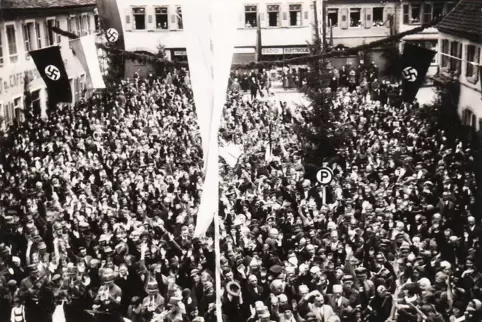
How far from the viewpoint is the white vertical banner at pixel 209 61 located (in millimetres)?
3834

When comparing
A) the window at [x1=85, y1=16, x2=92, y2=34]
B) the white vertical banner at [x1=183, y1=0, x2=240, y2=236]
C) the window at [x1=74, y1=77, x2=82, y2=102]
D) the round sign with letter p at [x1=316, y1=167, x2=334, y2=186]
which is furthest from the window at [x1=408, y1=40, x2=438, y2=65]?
the window at [x1=74, y1=77, x2=82, y2=102]

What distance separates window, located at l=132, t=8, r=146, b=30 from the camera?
4078 millimetres

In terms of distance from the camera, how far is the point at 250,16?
4.00 meters

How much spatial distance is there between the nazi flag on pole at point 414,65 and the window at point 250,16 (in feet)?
3.51

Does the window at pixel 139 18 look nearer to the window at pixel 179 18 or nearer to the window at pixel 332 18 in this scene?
the window at pixel 179 18

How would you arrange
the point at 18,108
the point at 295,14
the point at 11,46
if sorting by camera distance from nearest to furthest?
the point at 295,14, the point at 11,46, the point at 18,108

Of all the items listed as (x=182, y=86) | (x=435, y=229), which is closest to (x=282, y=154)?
(x=182, y=86)

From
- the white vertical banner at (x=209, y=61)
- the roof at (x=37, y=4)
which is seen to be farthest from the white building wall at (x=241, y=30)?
the roof at (x=37, y=4)

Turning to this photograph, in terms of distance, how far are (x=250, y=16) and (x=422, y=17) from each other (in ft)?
3.92

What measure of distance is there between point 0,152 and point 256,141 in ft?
6.60

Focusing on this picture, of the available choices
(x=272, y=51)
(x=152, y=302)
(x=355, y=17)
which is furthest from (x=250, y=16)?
(x=152, y=302)

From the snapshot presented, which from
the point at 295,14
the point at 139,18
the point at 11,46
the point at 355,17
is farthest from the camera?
the point at 11,46

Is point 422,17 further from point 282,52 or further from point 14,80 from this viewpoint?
point 14,80

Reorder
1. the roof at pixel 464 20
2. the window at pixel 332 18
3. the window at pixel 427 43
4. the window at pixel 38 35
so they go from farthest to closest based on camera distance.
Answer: the window at pixel 38 35 < the window at pixel 332 18 < the window at pixel 427 43 < the roof at pixel 464 20
